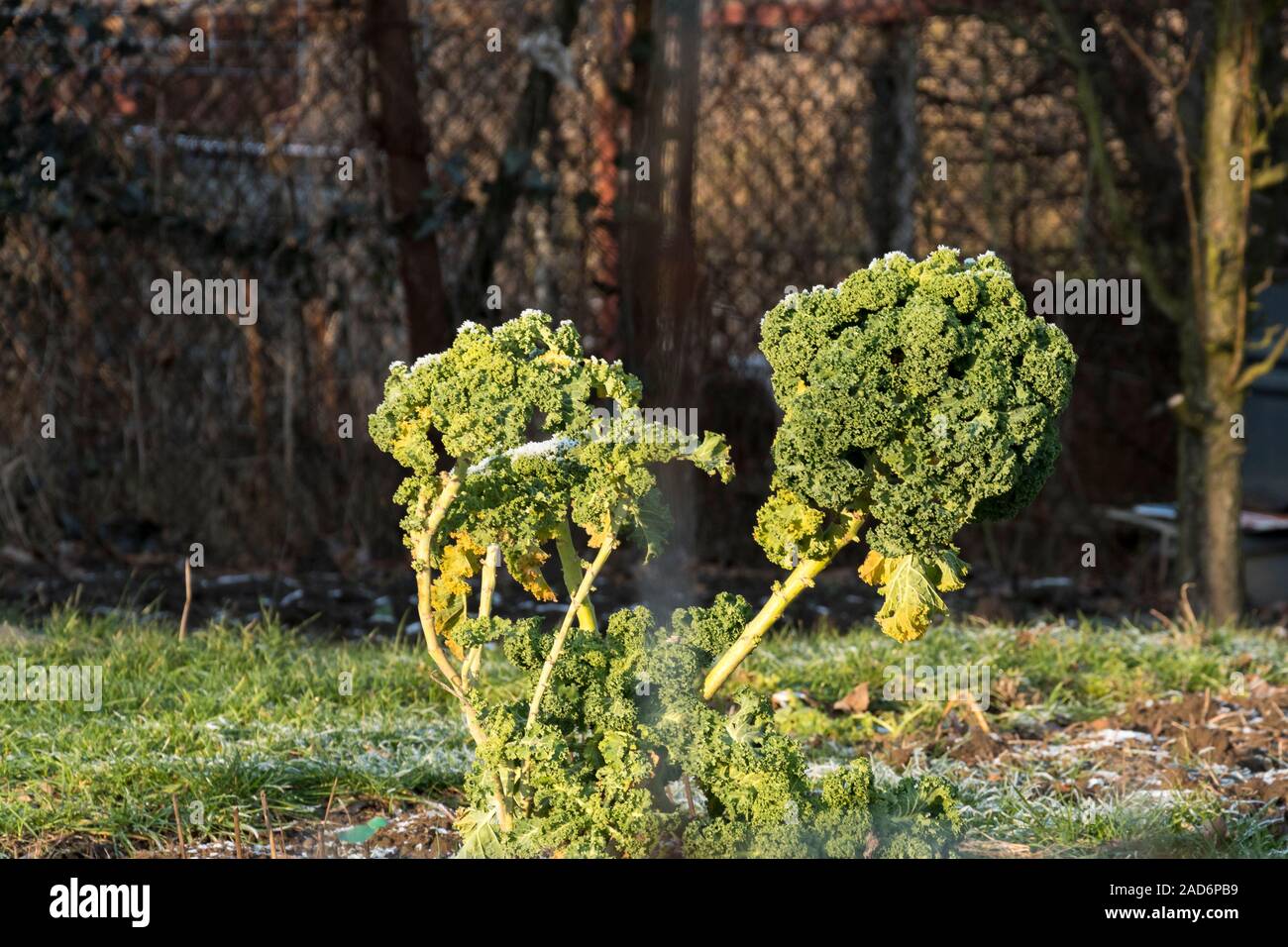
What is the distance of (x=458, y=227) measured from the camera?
21.6 ft

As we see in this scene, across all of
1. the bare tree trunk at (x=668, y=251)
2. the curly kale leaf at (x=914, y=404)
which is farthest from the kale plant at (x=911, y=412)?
the bare tree trunk at (x=668, y=251)


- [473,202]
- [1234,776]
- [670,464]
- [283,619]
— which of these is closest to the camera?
[1234,776]

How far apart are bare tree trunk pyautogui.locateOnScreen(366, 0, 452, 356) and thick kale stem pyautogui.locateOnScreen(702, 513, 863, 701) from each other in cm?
386

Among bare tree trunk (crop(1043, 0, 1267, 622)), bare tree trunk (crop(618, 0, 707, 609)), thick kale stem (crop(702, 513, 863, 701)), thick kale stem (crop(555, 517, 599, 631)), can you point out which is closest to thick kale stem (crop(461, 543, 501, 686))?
thick kale stem (crop(555, 517, 599, 631))

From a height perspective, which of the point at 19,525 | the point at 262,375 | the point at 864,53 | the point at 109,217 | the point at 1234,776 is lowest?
the point at 1234,776

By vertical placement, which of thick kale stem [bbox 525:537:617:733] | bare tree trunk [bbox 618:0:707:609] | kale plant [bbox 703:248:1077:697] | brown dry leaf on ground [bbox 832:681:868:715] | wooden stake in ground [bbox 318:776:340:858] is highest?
bare tree trunk [bbox 618:0:707:609]

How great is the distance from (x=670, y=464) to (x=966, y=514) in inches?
82.0

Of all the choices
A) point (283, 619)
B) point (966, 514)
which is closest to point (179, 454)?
point (283, 619)

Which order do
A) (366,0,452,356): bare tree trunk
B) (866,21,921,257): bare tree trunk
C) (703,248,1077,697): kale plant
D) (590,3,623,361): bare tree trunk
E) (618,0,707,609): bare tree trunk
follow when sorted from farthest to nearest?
(866,21,921,257): bare tree trunk
(366,0,452,356): bare tree trunk
(590,3,623,361): bare tree trunk
(618,0,707,609): bare tree trunk
(703,248,1077,697): kale plant

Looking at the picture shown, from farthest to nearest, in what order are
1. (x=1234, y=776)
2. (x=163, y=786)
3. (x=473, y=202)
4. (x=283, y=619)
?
(x=473, y=202) < (x=283, y=619) < (x=1234, y=776) < (x=163, y=786)

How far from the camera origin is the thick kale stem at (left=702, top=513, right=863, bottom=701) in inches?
103

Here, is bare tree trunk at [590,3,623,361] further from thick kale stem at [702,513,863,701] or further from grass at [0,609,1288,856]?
thick kale stem at [702,513,863,701]

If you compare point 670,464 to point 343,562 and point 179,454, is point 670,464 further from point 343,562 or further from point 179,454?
point 179,454
